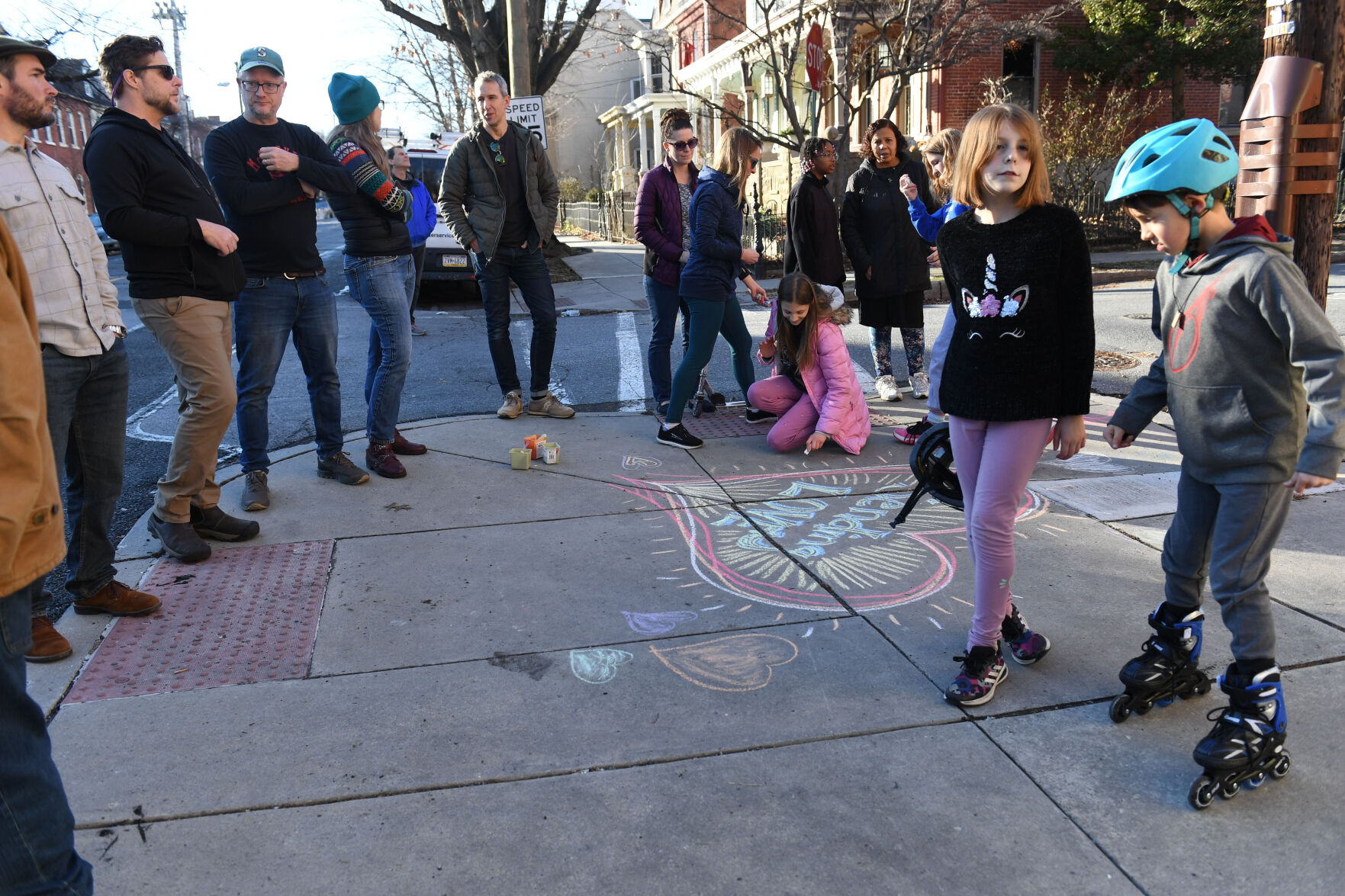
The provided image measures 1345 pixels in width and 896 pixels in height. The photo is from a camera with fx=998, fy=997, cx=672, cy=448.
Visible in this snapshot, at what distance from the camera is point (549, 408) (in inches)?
277

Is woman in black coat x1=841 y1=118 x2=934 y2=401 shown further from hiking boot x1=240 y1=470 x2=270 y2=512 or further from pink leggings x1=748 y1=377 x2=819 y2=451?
hiking boot x1=240 y1=470 x2=270 y2=512

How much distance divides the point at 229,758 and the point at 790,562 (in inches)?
91.6

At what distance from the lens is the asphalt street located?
6852 mm

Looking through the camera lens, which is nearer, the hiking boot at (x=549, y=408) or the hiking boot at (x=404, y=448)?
the hiking boot at (x=404, y=448)

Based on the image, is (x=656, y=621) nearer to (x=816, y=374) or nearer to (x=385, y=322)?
(x=816, y=374)

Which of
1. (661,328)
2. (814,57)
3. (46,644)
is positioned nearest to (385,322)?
(661,328)

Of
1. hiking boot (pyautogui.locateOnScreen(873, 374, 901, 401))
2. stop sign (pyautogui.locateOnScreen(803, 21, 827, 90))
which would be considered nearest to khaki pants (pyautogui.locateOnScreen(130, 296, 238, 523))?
hiking boot (pyautogui.locateOnScreen(873, 374, 901, 401))

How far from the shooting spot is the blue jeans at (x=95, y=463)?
3.72 metres

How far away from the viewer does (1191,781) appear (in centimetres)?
269

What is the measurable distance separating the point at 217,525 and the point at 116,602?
2.77 feet

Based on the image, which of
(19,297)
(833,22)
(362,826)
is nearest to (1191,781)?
(362,826)

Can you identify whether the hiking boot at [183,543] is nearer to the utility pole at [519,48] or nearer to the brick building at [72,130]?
the utility pole at [519,48]

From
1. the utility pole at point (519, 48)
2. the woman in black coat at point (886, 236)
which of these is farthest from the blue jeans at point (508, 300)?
the utility pole at point (519, 48)

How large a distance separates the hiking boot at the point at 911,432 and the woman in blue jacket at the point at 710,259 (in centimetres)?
123
